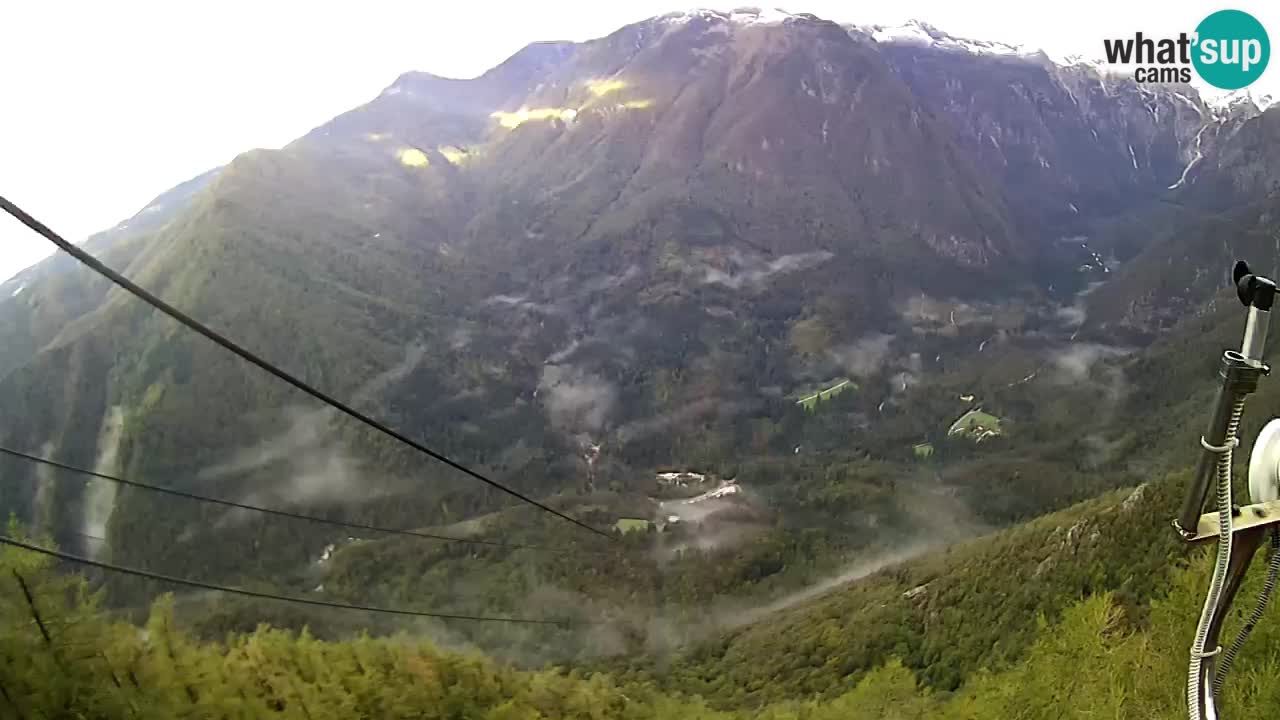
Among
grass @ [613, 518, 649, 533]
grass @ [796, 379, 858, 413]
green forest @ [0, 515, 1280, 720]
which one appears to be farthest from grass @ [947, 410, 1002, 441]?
green forest @ [0, 515, 1280, 720]

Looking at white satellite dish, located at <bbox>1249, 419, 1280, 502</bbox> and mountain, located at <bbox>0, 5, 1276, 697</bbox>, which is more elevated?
white satellite dish, located at <bbox>1249, 419, 1280, 502</bbox>

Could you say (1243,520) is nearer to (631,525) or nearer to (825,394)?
(631,525)

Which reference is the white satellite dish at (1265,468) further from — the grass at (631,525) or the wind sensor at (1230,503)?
the grass at (631,525)

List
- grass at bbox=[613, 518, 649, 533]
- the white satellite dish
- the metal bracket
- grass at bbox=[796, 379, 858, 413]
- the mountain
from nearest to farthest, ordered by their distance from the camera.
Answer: the metal bracket, the white satellite dish, the mountain, grass at bbox=[613, 518, 649, 533], grass at bbox=[796, 379, 858, 413]

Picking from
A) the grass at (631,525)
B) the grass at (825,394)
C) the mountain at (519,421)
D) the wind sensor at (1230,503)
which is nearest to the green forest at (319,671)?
the wind sensor at (1230,503)

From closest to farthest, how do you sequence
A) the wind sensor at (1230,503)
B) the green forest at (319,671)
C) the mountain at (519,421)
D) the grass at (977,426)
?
the wind sensor at (1230,503)
the green forest at (319,671)
the mountain at (519,421)
the grass at (977,426)

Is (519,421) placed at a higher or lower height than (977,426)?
higher

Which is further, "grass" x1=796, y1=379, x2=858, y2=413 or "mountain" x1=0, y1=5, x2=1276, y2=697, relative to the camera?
"grass" x1=796, y1=379, x2=858, y2=413

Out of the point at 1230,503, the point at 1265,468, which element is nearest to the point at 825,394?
the point at 1265,468

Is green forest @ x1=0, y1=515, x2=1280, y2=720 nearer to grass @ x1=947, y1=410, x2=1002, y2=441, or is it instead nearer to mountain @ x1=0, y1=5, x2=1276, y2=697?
mountain @ x1=0, y1=5, x2=1276, y2=697
